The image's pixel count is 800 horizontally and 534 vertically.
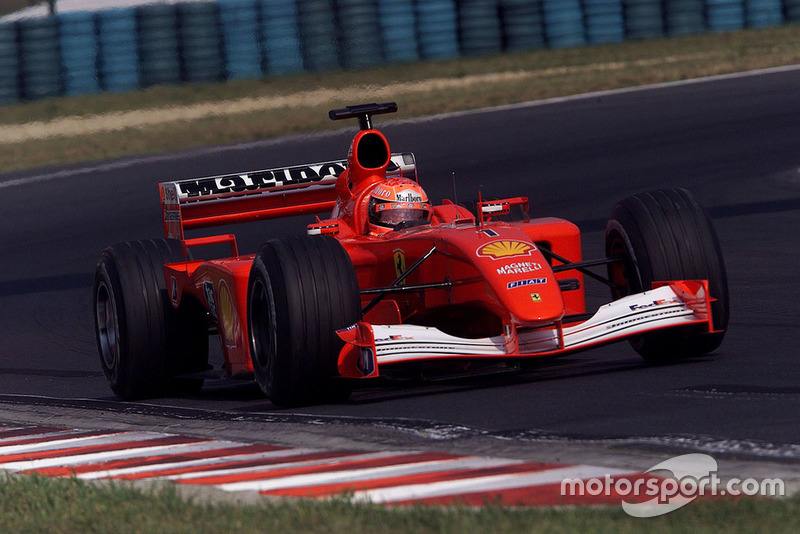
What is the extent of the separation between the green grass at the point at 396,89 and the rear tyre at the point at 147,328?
1200 centimetres

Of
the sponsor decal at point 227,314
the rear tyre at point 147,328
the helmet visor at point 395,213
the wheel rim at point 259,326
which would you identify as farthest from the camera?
the rear tyre at point 147,328

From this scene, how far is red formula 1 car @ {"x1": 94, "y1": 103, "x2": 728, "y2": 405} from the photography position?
655 centimetres

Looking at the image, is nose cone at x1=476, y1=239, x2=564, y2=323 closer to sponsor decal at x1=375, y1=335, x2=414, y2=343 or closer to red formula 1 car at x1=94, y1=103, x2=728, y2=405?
red formula 1 car at x1=94, y1=103, x2=728, y2=405

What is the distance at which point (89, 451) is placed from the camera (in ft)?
19.8

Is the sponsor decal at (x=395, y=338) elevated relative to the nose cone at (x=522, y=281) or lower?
lower

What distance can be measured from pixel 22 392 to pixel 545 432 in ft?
16.1

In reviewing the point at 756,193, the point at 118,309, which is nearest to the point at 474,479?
the point at 118,309

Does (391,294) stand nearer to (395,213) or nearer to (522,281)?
(395,213)

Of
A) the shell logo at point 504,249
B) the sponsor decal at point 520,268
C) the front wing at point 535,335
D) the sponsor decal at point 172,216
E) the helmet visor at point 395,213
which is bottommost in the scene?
the front wing at point 535,335

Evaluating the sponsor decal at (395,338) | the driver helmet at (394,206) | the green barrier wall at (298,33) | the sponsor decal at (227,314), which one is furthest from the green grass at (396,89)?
the sponsor decal at (395,338)

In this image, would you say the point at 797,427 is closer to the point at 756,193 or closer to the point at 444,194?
the point at 756,193

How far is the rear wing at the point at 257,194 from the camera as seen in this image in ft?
30.5

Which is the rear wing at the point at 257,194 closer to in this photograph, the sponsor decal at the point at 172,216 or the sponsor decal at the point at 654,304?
the sponsor decal at the point at 172,216

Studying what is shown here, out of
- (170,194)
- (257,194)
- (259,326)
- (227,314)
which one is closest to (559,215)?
(257,194)
